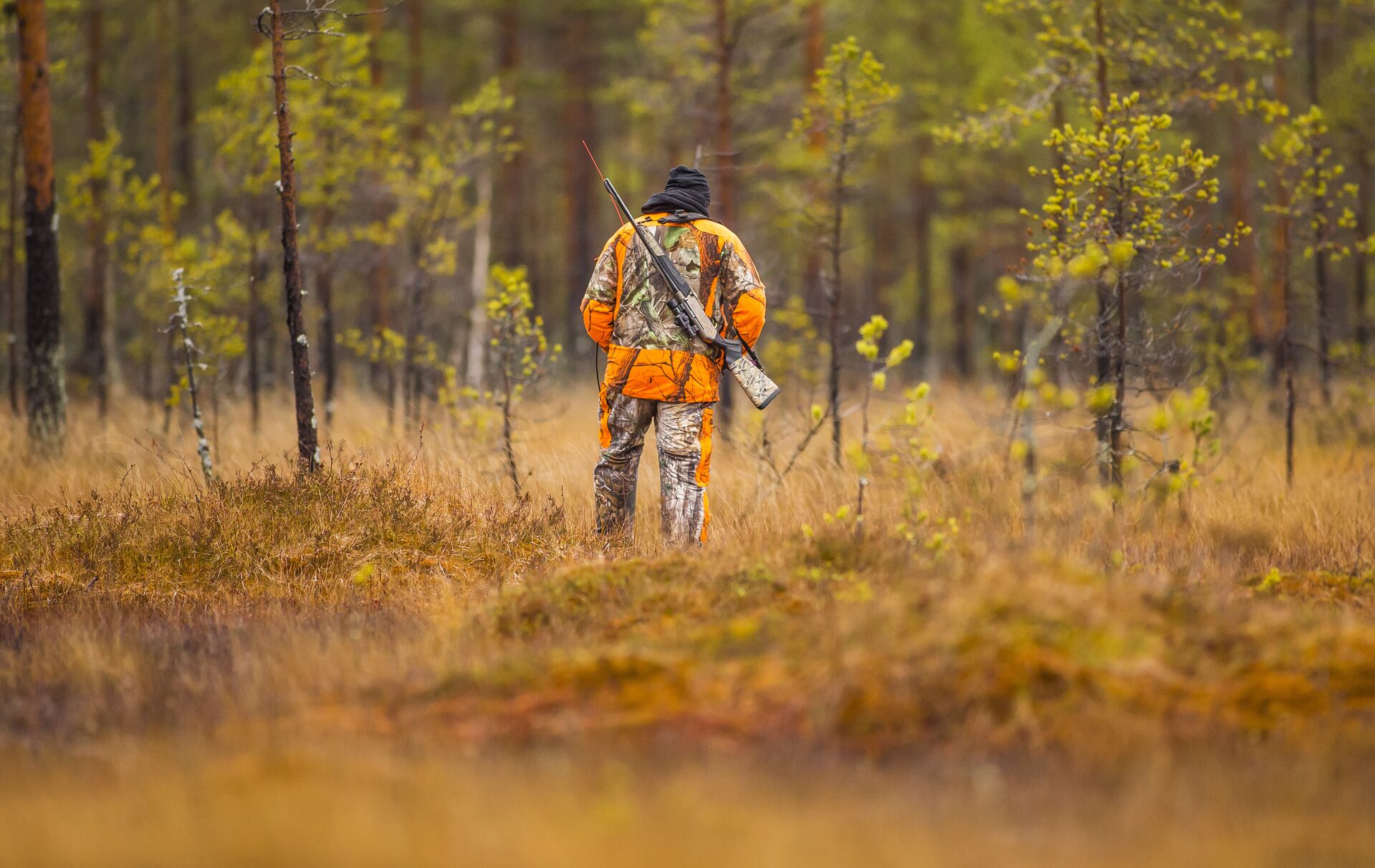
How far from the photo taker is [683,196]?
6.46m

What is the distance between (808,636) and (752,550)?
58.8 inches

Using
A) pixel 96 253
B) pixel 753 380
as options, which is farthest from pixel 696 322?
pixel 96 253

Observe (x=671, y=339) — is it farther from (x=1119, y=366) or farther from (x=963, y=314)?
(x=963, y=314)

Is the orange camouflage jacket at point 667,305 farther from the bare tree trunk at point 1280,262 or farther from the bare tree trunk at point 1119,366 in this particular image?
the bare tree trunk at point 1280,262

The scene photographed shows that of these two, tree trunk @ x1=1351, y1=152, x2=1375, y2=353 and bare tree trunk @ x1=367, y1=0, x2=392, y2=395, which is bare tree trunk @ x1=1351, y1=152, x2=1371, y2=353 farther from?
bare tree trunk @ x1=367, y1=0, x2=392, y2=395

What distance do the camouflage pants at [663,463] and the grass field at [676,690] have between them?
29cm

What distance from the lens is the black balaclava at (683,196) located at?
6.43 metres

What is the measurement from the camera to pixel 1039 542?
471 centimetres

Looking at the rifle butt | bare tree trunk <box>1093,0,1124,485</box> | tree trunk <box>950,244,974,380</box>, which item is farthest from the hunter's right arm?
tree trunk <box>950,244,974,380</box>

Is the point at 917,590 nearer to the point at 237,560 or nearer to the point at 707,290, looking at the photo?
the point at 707,290

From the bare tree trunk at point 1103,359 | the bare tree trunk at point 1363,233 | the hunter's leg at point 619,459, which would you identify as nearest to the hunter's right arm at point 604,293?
the hunter's leg at point 619,459

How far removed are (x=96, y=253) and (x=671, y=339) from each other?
1215cm

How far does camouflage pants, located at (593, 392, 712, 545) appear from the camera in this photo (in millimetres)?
6348

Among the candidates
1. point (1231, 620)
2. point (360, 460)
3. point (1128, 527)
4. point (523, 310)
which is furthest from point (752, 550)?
point (523, 310)
